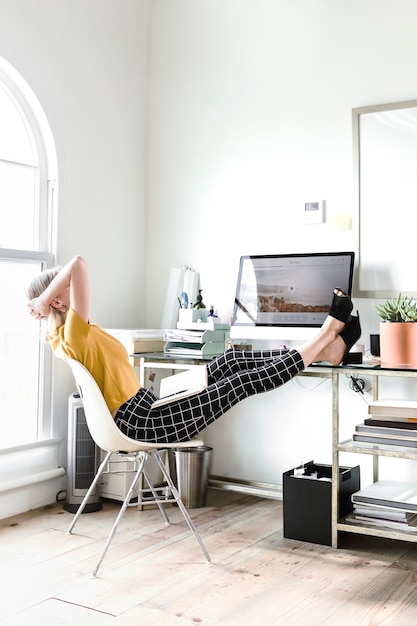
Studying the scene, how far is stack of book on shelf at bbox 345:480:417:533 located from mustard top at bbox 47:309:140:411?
1.06 meters

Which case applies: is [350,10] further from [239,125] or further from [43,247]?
[43,247]

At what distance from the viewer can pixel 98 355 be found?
2814mm

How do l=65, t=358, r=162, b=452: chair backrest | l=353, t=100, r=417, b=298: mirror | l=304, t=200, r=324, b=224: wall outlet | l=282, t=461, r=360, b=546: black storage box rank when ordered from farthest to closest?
l=304, t=200, r=324, b=224: wall outlet < l=353, t=100, r=417, b=298: mirror < l=282, t=461, r=360, b=546: black storage box < l=65, t=358, r=162, b=452: chair backrest

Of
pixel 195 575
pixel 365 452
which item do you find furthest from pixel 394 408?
pixel 195 575

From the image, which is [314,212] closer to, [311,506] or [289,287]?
[289,287]

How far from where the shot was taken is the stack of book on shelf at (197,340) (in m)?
3.40

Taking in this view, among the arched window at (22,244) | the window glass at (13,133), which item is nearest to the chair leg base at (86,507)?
the arched window at (22,244)

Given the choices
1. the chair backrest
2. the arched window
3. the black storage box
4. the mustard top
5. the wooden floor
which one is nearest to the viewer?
the wooden floor

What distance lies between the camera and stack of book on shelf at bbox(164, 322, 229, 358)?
3.40m

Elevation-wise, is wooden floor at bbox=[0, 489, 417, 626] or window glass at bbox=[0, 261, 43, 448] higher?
window glass at bbox=[0, 261, 43, 448]

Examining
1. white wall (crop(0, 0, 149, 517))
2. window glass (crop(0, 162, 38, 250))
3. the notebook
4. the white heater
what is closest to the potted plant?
the notebook

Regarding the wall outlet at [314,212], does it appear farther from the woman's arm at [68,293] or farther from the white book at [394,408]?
the woman's arm at [68,293]

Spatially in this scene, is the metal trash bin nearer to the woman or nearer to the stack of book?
the stack of book

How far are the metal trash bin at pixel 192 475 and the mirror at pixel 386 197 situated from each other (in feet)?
3.81
